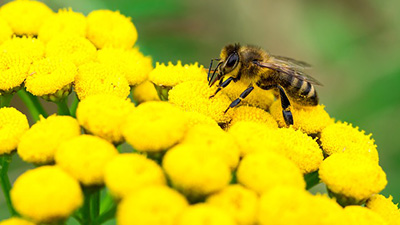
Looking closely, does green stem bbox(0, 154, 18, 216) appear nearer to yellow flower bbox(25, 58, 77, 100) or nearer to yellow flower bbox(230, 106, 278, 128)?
yellow flower bbox(25, 58, 77, 100)

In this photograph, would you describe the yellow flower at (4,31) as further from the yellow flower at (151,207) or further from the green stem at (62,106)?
the yellow flower at (151,207)

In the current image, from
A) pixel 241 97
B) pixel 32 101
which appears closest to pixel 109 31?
pixel 32 101

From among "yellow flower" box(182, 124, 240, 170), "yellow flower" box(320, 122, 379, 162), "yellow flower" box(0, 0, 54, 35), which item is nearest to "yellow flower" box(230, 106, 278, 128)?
"yellow flower" box(320, 122, 379, 162)

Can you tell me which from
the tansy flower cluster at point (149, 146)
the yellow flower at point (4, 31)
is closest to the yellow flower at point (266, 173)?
the tansy flower cluster at point (149, 146)

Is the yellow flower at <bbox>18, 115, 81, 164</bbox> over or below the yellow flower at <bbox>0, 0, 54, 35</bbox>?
below

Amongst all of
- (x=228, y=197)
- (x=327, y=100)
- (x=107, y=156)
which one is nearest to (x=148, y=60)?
(x=107, y=156)

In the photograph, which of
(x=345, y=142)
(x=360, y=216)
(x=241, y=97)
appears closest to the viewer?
(x=360, y=216)

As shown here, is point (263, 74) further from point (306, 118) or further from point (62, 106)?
point (62, 106)
